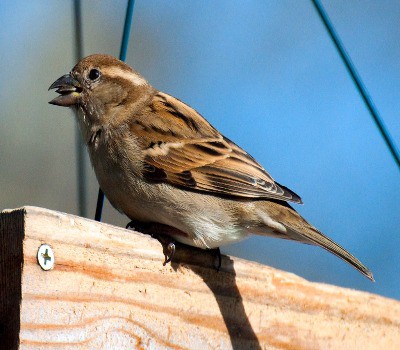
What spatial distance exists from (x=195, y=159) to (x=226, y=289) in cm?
55

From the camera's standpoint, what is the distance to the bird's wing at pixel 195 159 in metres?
2.97

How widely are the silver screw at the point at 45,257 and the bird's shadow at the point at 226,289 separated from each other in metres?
0.53

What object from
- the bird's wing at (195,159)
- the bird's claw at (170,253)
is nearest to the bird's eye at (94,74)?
the bird's wing at (195,159)

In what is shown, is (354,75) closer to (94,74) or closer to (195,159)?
(195,159)

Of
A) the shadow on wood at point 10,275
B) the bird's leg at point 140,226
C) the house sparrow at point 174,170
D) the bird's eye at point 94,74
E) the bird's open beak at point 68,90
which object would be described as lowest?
the shadow on wood at point 10,275

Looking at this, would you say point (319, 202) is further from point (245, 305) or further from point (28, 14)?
point (245, 305)

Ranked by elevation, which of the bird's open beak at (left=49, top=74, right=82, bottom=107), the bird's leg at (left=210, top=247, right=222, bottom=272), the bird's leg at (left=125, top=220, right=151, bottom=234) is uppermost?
the bird's open beak at (left=49, top=74, right=82, bottom=107)

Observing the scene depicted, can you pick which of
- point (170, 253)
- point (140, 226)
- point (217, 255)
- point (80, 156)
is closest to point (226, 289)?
point (217, 255)

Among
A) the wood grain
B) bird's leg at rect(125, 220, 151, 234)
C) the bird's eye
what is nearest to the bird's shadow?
the wood grain

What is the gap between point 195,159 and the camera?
307cm

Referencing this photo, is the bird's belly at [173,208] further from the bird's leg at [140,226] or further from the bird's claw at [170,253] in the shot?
the bird's claw at [170,253]

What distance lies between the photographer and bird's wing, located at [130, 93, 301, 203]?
2975 millimetres

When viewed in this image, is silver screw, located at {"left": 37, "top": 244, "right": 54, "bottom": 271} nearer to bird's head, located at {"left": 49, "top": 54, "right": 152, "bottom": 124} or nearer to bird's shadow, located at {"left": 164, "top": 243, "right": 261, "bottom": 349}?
bird's shadow, located at {"left": 164, "top": 243, "right": 261, "bottom": 349}

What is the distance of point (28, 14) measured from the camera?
4.89 metres
